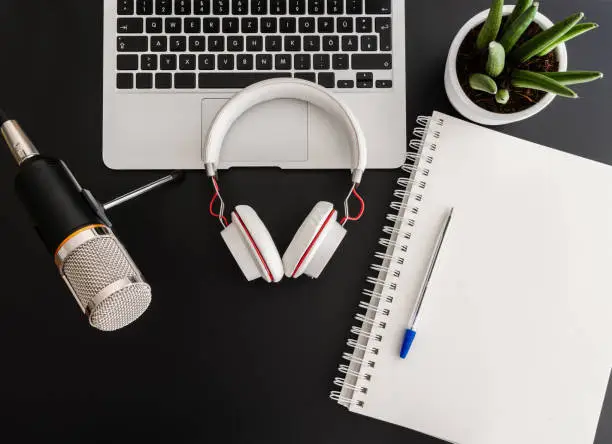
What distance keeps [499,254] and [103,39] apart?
666 millimetres

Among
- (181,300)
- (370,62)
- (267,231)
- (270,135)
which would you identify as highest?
(370,62)

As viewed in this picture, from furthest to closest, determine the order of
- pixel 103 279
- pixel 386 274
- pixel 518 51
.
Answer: pixel 386 274
pixel 518 51
pixel 103 279

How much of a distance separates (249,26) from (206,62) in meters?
0.08

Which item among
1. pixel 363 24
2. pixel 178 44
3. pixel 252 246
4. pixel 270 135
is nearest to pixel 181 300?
pixel 252 246

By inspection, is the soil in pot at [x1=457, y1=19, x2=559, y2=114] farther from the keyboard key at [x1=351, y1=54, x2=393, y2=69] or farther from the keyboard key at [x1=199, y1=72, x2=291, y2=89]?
the keyboard key at [x1=199, y1=72, x2=291, y2=89]

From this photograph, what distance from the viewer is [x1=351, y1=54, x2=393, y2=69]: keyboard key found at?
0.75 metres

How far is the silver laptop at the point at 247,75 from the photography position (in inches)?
29.4

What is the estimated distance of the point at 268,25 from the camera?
2.48 feet

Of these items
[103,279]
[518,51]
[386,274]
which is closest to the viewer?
[103,279]

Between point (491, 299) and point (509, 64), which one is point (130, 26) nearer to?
point (509, 64)

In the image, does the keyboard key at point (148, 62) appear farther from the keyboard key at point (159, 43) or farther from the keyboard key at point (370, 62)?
the keyboard key at point (370, 62)

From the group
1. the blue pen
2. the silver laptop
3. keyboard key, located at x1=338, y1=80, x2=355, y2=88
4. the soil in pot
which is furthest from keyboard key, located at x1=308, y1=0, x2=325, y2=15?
the blue pen

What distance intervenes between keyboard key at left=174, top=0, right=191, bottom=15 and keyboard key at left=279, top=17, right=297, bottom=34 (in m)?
0.14

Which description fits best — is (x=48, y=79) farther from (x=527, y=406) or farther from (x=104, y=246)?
(x=527, y=406)
